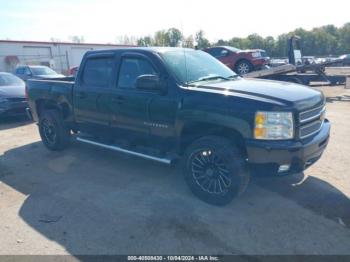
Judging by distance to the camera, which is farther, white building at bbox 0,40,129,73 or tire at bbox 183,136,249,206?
white building at bbox 0,40,129,73

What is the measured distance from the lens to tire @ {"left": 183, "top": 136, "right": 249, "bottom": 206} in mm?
3838

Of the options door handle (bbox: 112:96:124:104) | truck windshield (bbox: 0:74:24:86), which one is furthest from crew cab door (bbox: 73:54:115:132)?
truck windshield (bbox: 0:74:24:86)

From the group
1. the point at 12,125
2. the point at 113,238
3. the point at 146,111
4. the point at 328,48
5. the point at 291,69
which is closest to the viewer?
the point at 113,238

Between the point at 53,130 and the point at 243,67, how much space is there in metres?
10.6

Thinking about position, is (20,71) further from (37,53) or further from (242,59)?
(37,53)

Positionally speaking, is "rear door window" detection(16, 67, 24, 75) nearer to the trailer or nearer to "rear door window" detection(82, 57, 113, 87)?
the trailer

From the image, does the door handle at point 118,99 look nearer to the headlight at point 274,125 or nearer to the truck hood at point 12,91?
the headlight at point 274,125

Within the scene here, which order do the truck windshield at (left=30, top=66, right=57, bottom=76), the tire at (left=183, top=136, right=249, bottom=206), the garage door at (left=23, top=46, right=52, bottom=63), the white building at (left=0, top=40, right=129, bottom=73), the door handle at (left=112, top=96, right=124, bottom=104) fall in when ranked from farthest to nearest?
1. the garage door at (left=23, top=46, right=52, bottom=63)
2. the white building at (left=0, top=40, right=129, bottom=73)
3. the truck windshield at (left=30, top=66, right=57, bottom=76)
4. the door handle at (left=112, top=96, right=124, bottom=104)
5. the tire at (left=183, top=136, right=249, bottom=206)

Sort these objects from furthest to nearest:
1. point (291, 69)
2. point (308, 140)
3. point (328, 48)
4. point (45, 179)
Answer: point (328, 48)
point (291, 69)
point (45, 179)
point (308, 140)

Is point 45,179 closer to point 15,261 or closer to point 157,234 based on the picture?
point 15,261

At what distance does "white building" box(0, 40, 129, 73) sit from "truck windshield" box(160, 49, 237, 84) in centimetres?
3068

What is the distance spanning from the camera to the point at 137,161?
577 cm

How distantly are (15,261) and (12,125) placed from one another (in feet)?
24.1

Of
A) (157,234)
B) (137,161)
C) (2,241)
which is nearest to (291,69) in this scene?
(137,161)
